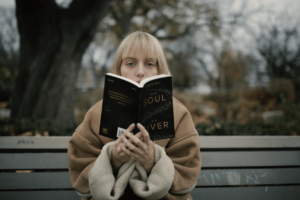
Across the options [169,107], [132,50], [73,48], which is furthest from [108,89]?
[73,48]

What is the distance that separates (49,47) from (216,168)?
3.76 m

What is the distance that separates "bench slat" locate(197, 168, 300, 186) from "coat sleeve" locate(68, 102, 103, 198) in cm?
110

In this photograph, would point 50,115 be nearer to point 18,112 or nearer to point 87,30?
point 18,112

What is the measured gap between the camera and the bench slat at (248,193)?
2033 millimetres

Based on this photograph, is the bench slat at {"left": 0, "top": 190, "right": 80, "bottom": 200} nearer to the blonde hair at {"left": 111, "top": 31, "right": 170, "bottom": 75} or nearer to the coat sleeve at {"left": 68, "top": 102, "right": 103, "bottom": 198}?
the coat sleeve at {"left": 68, "top": 102, "right": 103, "bottom": 198}

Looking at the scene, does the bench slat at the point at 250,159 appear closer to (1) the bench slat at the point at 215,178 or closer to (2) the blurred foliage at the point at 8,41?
(1) the bench slat at the point at 215,178

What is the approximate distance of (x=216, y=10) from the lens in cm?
948

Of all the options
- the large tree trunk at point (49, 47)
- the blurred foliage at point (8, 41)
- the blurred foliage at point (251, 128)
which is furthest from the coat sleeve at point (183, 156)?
the blurred foliage at point (8, 41)

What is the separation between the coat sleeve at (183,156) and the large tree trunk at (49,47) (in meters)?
3.29

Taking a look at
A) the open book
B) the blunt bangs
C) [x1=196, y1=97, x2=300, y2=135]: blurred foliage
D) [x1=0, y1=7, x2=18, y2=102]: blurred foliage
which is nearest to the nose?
the blunt bangs

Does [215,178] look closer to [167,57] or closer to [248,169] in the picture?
[248,169]

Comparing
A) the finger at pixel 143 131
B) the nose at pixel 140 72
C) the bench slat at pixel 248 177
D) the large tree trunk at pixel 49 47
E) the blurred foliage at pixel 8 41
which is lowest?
the bench slat at pixel 248 177

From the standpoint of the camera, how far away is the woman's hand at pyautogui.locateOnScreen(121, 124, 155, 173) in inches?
46.9

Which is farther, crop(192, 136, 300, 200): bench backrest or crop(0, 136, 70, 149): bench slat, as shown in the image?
crop(192, 136, 300, 200): bench backrest
